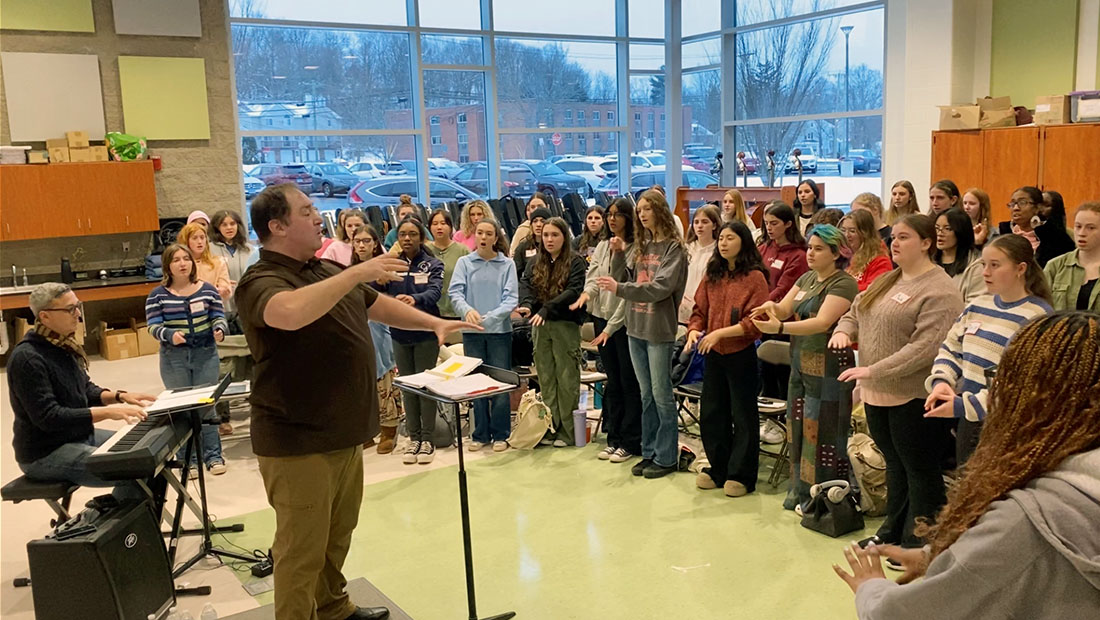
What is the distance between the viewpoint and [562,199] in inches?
512

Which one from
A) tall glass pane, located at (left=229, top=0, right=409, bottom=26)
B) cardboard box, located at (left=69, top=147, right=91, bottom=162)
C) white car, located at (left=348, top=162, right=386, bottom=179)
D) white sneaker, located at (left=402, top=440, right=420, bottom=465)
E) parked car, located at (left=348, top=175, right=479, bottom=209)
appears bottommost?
white sneaker, located at (left=402, top=440, right=420, bottom=465)

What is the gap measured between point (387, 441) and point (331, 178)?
7.00 meters

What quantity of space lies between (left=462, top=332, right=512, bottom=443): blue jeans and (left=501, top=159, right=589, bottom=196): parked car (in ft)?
25.4

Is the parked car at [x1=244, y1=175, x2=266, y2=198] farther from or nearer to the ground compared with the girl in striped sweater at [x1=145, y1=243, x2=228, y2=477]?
farther from the ground

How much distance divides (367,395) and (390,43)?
10.1 m

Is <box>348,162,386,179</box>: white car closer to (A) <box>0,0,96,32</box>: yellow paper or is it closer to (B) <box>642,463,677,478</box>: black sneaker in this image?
(A) <box>0,0,96,32</box>: yellow paper

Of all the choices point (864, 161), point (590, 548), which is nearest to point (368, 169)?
point (864, 161)

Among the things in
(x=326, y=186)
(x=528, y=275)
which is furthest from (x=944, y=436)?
(x=326, y=186)

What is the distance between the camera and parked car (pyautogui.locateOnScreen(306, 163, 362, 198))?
39.7 ft

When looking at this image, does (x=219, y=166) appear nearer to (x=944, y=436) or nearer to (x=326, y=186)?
(x=326, y=186)

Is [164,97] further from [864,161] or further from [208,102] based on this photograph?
[864,161]

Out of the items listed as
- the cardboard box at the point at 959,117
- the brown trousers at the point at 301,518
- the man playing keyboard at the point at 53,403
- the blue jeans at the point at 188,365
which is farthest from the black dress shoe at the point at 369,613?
the cardboard box at the point at 959,117

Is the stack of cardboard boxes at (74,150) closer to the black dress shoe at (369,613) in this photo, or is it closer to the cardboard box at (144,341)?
the cardboard box at (144,341)

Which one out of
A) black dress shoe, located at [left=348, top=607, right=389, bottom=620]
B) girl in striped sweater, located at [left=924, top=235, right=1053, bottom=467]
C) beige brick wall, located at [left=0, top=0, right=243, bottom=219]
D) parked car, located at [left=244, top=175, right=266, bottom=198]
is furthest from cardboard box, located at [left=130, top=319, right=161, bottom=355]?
girl in striped sweater, located at [left=924, top=235, right=1053, bottom=467]
